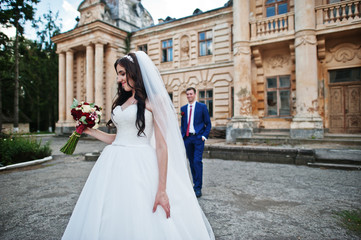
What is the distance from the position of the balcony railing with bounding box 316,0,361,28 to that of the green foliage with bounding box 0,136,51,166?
13042 millimetres

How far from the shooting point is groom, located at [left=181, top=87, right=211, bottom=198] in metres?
4.62

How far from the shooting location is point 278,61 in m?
12.9

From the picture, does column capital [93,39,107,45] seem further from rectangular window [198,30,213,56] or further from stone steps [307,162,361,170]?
stone steps [307,162,361,170]

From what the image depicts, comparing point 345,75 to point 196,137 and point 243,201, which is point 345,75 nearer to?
point 196,137

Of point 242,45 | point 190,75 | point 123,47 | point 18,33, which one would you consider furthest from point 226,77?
point 18,33

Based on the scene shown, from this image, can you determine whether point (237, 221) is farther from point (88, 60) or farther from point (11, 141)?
point (88, 60)

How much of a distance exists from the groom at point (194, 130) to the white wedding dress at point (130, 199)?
2.57 metres

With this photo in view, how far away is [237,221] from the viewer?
3.16m

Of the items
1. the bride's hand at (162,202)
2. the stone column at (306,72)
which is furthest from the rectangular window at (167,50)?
the bride's hand at (162,202)

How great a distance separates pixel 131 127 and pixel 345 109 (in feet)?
42.4

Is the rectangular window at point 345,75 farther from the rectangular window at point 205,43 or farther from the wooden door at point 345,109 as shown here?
the rectangular window at point 205,43

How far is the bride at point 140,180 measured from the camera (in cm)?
171

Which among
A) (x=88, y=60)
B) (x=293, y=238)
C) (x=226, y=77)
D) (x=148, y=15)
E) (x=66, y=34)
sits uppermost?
(x=148, y=15)

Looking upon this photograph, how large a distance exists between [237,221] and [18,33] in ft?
88.4
